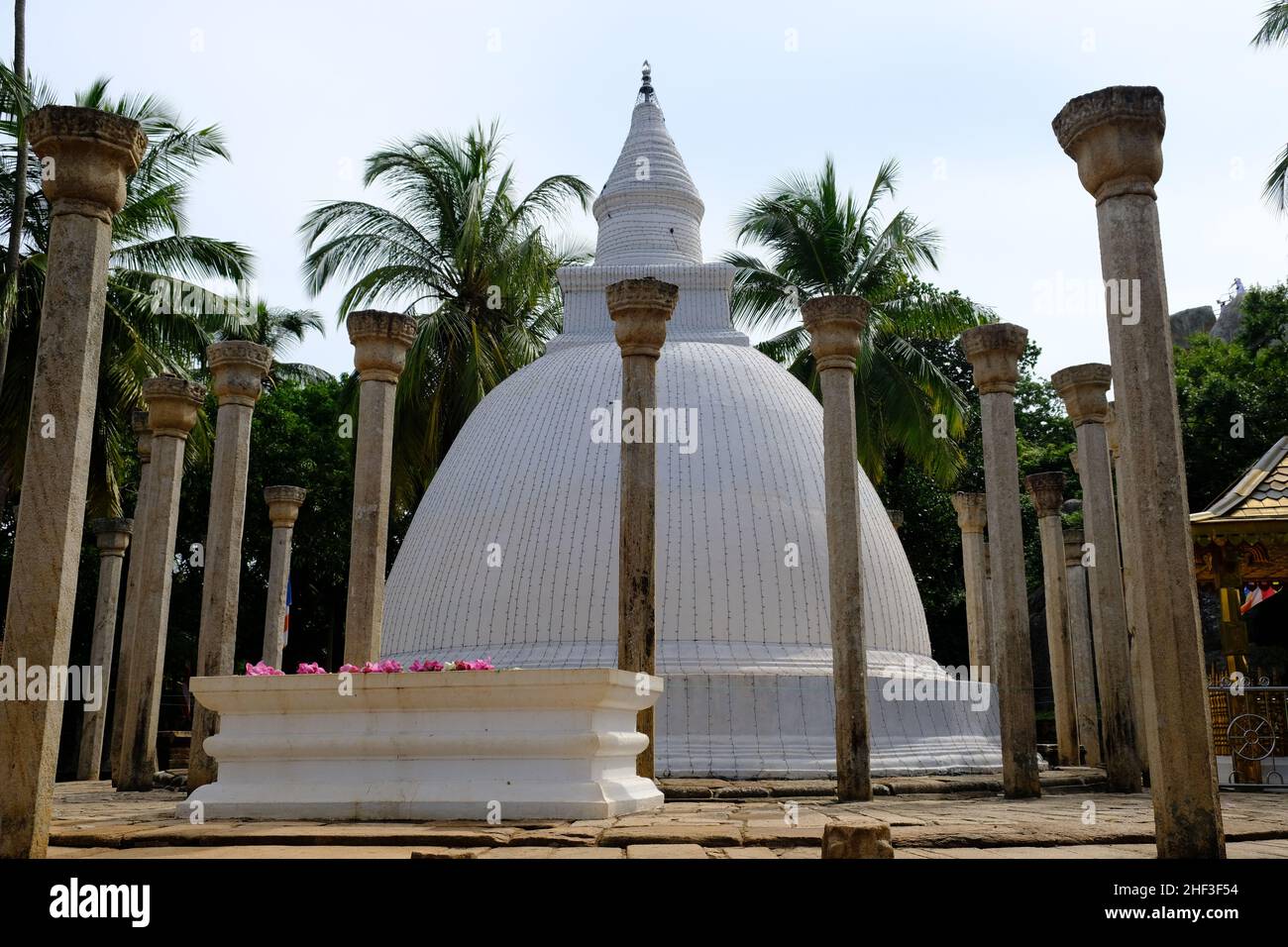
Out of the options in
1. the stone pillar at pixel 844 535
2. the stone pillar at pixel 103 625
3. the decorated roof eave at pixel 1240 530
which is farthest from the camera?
the stone pillar at pixel 103 625

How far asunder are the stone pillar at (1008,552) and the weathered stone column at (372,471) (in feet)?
16.6

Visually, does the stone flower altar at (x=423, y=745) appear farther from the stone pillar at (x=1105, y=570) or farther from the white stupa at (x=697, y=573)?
the stone pillar at (x=1105, y=570)

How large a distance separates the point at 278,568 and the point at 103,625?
312 centimetres

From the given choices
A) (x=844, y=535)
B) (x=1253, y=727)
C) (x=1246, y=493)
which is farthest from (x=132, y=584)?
(x=1246, y=493)

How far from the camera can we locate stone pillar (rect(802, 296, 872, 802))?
379 inches

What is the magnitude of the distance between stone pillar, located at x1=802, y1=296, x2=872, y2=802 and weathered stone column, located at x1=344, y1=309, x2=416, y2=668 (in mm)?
3688

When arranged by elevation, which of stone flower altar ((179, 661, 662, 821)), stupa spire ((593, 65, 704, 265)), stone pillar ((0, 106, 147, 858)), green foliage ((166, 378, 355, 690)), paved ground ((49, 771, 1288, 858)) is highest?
stupa spire ((593, 65, 704, 265))

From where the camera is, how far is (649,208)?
1789 cm

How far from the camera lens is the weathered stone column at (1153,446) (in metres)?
5.35

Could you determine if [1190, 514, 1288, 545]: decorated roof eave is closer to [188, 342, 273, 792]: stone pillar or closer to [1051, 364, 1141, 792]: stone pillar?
[1051, 364, 1141, 792]: stone pillar

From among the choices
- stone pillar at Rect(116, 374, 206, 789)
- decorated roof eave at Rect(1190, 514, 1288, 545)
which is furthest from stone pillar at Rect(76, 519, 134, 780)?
decorated roof eave at Rect(1190, 514, 1288, 545)

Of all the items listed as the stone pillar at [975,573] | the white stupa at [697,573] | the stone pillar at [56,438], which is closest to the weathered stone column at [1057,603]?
the stone pillar at [975,573]
